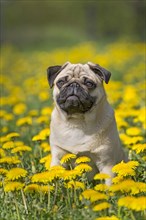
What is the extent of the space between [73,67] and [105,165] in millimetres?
945

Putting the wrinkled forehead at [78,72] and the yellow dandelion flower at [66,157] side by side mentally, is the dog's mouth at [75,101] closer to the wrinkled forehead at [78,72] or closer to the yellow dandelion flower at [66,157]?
the wrinkled forehead at [78,72]

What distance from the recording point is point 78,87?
15.2 feet

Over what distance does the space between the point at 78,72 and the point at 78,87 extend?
0.72 feet

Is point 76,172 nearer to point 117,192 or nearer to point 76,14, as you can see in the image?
point 117,192

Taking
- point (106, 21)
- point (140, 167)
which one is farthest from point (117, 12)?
point (140, 167)

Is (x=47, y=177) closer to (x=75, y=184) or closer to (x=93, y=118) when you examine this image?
(x=75, y=184)

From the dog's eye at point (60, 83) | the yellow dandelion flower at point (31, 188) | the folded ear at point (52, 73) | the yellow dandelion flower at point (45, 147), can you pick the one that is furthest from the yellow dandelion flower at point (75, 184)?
the yellow dandelion flower at point (45, 147)

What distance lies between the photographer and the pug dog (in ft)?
15.3

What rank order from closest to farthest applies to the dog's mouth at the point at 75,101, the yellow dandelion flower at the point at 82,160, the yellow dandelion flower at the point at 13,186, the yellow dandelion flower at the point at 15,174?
the yellow dandelion flower at the point at 13,186, the yellow dandelion flower at the point at 15,174, the yellow dandelion flower at the point at 82,160, the dog's mouth at the point at 75,101

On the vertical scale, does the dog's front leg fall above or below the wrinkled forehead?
below

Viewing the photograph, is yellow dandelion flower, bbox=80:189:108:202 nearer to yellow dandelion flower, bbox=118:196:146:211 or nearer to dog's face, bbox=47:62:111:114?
yellow dandelion flower, bbox=118:196:146:211

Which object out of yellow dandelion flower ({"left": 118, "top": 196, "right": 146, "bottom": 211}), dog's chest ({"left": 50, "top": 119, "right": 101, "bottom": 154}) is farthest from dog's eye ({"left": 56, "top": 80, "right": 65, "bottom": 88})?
yellow dandelion flower ({"left": 118, "top": 196, "right": 146, "bottom": 211})

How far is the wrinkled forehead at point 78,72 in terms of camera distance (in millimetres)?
4762

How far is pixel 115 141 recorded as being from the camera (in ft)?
15.9
